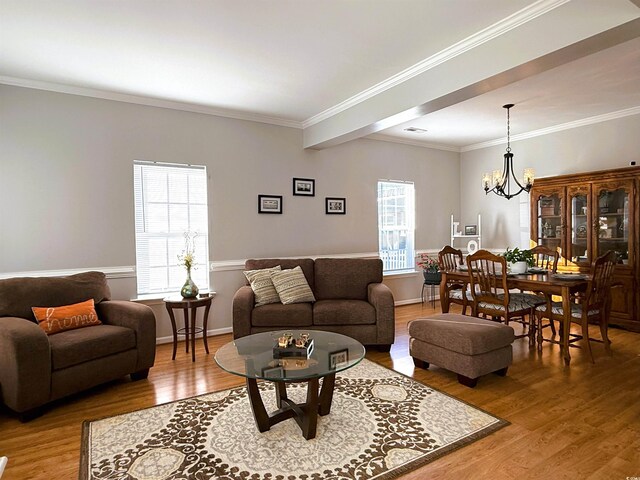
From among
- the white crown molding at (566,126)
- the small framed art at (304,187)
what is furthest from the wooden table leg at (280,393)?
the white crown molding at (566,126)

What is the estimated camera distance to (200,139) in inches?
177

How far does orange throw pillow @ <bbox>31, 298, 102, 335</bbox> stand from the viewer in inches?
120

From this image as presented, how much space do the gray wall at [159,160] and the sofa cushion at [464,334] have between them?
2239mm

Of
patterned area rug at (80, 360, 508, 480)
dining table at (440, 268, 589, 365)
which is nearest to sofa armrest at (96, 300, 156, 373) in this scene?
patterned area rug at (80, 360, 508, 480)

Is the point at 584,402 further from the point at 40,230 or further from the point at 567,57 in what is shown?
the point at 40,230

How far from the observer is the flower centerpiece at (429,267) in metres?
5.92

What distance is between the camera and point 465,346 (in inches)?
120

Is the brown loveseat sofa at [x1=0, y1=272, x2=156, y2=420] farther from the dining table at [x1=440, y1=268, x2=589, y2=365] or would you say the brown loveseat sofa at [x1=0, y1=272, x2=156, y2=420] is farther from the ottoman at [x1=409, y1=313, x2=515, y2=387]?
the dining table at [x1=440, y1=268, x2=589, y2=365]

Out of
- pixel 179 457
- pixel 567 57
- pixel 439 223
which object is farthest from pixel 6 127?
pixel 439 223

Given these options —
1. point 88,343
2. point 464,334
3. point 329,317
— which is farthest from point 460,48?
point 88,343

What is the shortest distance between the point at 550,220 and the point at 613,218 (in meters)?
0.71

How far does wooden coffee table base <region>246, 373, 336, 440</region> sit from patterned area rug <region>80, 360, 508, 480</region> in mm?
54

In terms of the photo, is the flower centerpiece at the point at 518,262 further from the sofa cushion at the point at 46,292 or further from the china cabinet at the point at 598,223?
the sofa cushion at the point at 46,292

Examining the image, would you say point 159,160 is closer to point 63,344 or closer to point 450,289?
point 63,344
